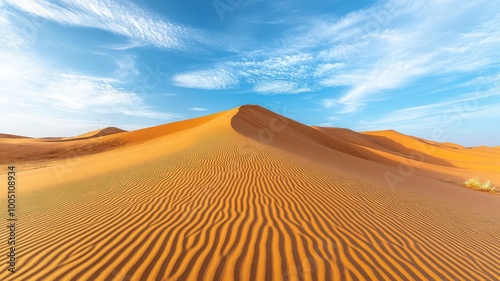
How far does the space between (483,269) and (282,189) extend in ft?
13.4

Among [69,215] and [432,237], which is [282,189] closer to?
[432,237]

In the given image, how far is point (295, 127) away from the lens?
25.8m

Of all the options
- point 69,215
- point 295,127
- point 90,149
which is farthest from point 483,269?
point 90,149

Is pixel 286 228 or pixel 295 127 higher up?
pixel 295 127

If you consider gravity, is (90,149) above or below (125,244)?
above

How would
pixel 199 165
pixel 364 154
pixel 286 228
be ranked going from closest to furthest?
pixel 286 228 < pixel 199 165 < pixel 364 154

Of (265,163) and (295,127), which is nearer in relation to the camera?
(265,163)

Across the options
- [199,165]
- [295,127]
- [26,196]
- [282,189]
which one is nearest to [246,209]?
[282,189]

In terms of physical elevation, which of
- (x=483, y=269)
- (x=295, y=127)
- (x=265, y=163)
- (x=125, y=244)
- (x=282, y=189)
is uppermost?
(x=295, y=127)

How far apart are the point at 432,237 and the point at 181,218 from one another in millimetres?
4985

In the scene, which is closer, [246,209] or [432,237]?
[432,237]

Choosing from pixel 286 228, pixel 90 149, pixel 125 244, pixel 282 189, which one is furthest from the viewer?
pixel 90 149

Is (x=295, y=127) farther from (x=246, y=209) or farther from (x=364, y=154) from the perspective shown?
(x=246, y=209)

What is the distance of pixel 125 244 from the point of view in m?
3.57
